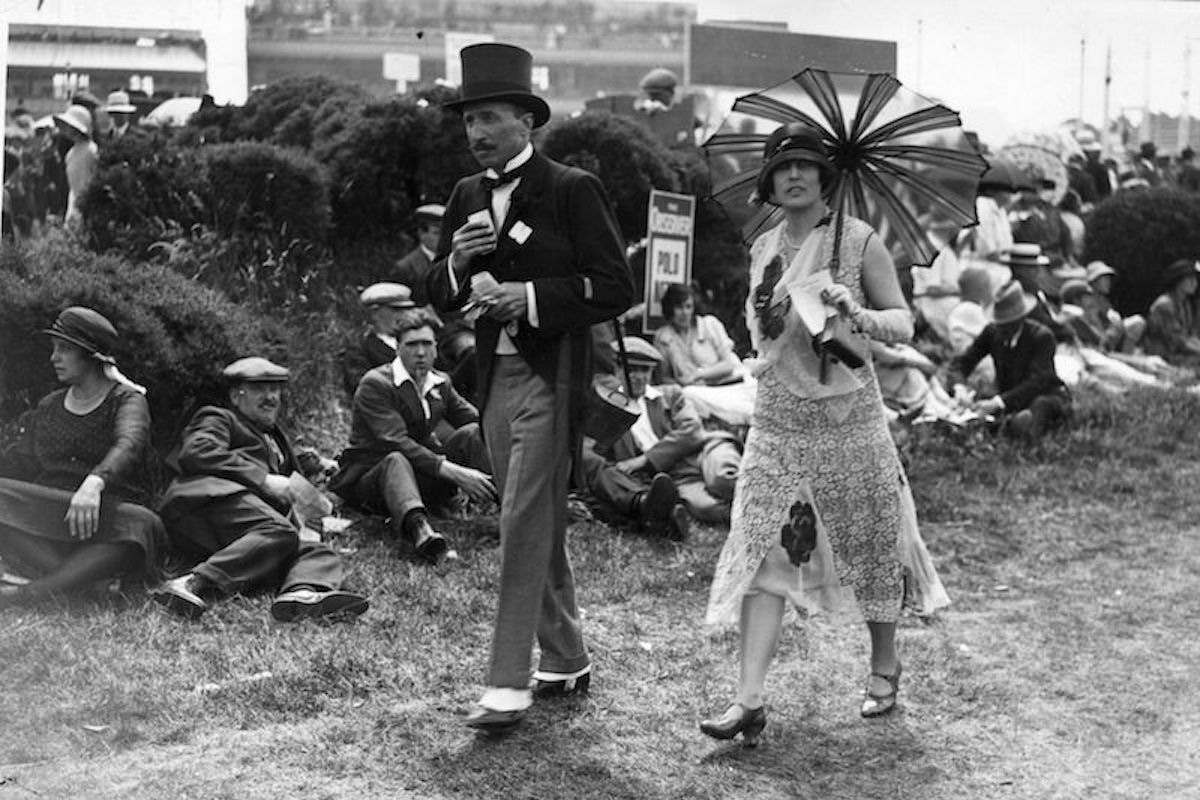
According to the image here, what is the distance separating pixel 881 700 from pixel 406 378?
11.6ft

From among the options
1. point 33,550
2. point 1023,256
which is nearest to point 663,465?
point 33,550

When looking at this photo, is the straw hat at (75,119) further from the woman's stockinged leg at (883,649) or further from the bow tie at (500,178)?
the woman's stockinged leg at (883,649)

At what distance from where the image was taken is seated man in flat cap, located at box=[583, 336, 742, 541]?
9023 mm

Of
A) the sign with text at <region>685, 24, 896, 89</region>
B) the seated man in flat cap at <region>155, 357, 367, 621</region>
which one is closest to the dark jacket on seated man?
the seated man in flat cap at <region>155, 357, 367, 621</region>

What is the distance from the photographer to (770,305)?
19.6ft

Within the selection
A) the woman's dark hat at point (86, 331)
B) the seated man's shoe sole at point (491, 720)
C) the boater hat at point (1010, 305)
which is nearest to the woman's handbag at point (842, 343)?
the seated man's shoe sole at point (491, 720)

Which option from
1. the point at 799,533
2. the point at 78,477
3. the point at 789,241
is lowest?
the point at 78,477

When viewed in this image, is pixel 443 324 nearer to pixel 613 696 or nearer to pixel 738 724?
pixel 613 696

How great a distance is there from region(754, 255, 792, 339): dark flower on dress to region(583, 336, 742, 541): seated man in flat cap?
296 cm

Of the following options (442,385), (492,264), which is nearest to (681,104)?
(442,385)

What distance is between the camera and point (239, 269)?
10.7 m

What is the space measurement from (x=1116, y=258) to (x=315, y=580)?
45.6ft

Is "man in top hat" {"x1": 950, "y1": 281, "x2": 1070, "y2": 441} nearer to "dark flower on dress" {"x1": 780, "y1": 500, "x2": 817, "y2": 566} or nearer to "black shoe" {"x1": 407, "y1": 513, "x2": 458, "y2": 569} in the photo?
"black shoe" {"x1": 407, "y1": 513, "x2": 458, "y2": 569}

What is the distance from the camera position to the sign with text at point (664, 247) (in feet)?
37.1
